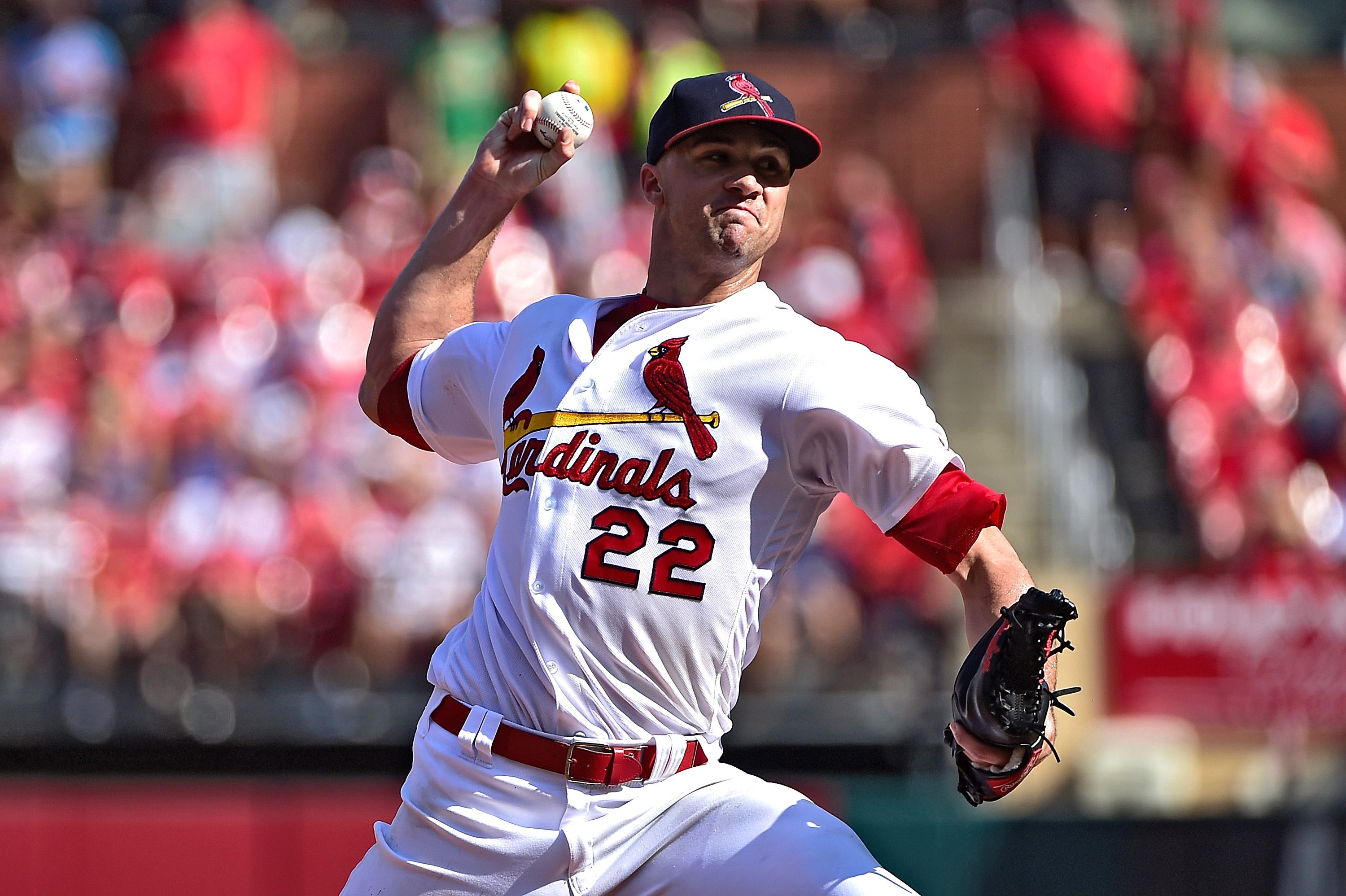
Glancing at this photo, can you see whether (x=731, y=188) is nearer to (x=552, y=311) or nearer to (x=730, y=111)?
(x=730, y=111)

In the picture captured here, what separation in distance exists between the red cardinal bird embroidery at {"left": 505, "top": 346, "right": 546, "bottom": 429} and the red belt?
601mm

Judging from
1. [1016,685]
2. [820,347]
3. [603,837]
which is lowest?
[603,837]

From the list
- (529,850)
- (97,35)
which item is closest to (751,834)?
(529,850)

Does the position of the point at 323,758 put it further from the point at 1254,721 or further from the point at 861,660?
the point at 1254,721

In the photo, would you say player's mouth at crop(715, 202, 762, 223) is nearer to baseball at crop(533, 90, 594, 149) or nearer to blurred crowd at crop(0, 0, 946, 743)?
baseball at crop(533, 90, 594, 149)

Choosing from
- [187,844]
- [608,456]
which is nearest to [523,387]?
[608,456]

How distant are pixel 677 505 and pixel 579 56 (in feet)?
25.6

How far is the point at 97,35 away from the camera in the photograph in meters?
10.5

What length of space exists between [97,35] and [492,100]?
101 inches

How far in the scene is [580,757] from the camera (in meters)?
2.88

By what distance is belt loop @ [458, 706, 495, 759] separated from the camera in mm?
2941

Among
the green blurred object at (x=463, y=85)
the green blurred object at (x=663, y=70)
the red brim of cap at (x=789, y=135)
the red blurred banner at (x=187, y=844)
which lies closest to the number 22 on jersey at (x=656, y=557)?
the red brim of cap at (x=789, y=135)

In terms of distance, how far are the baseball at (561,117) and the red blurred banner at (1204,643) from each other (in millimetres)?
4916

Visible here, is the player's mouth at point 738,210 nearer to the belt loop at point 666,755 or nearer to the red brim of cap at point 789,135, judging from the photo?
the red brim of cap at point 789,135
